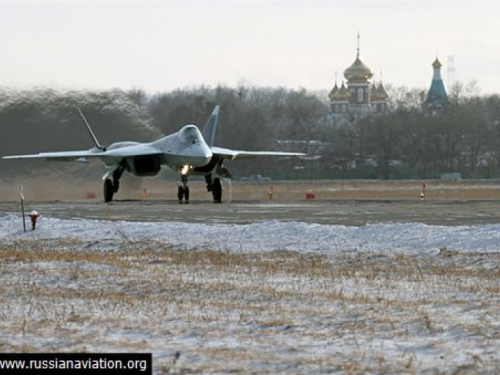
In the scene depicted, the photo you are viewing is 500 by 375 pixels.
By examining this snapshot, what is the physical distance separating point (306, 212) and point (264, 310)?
20628 millimetres

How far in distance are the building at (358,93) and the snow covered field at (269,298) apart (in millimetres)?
162893

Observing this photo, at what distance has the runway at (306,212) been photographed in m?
28.4

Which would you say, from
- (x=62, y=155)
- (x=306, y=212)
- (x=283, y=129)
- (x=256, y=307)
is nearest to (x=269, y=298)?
(x=256, y=307)

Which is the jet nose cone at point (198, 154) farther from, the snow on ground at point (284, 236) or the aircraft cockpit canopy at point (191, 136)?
the snow on ground at point (284, 236)

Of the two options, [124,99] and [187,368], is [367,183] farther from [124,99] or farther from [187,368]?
[187,368]

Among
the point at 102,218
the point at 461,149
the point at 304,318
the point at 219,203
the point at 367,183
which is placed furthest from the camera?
the point at 461,149

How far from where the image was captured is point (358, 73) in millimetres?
193375

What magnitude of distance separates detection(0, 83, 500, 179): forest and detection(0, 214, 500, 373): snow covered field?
796 inches

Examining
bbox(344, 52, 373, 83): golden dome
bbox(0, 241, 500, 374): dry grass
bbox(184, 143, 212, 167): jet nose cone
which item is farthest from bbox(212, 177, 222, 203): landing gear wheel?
bbox(344, 52, 373, 83): golden dome

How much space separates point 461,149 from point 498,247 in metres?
95.3

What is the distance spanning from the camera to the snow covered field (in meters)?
9.05

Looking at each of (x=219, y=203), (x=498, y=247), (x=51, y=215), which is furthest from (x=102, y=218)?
(x=498, y=247)

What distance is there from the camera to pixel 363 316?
11195 mm

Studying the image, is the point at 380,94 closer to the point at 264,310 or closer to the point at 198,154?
the point at 198,154
